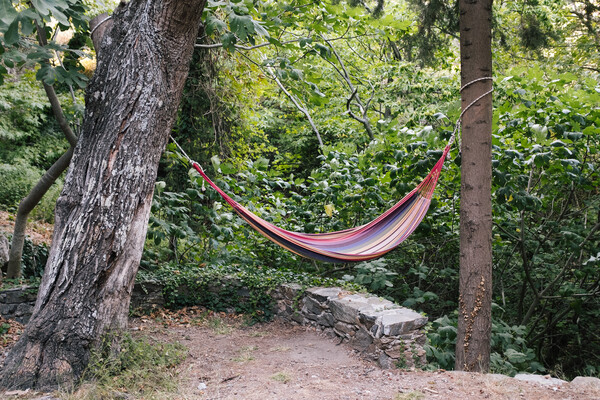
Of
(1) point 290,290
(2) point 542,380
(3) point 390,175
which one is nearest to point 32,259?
(1) point 290,290

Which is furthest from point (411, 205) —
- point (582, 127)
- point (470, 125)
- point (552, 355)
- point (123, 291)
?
point (552, 355)

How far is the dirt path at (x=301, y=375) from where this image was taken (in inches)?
76.5

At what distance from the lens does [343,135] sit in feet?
30.3

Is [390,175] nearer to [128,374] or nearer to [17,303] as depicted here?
[128,374]

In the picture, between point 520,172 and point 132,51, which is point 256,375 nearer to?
point 132,51

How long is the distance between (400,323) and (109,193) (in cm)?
168

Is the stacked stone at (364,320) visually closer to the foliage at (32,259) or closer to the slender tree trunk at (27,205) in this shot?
the slender tree trunk at (27,205)

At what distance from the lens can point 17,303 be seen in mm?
3281

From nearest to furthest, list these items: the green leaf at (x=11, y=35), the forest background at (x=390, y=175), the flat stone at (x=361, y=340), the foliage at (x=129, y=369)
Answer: the green leaf at (x=11, y=35)
the foliage at (x=129, y=369)
the flat stone at (x=361, y=340)
the forest background at (x=390, y=175)

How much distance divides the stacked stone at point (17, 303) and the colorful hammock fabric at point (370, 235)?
1.73 meters

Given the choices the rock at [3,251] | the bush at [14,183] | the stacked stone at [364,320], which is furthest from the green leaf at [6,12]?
the bush at [14,183]

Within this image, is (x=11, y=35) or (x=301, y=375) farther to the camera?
(x=301, y=375)

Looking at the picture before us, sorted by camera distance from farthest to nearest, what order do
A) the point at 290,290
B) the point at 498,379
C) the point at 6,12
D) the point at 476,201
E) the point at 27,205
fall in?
1. the point at 290,290
2. the point at 27,205
3. the point at 476,201
4. the point at 498,379
5. the point at 6,12

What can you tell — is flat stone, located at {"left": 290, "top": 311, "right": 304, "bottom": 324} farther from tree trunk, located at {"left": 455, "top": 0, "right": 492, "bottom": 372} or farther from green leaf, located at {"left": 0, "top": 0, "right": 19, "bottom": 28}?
green leaf, located at {"left": 0, "top": 0, "right": 19, "bottom": 28}
